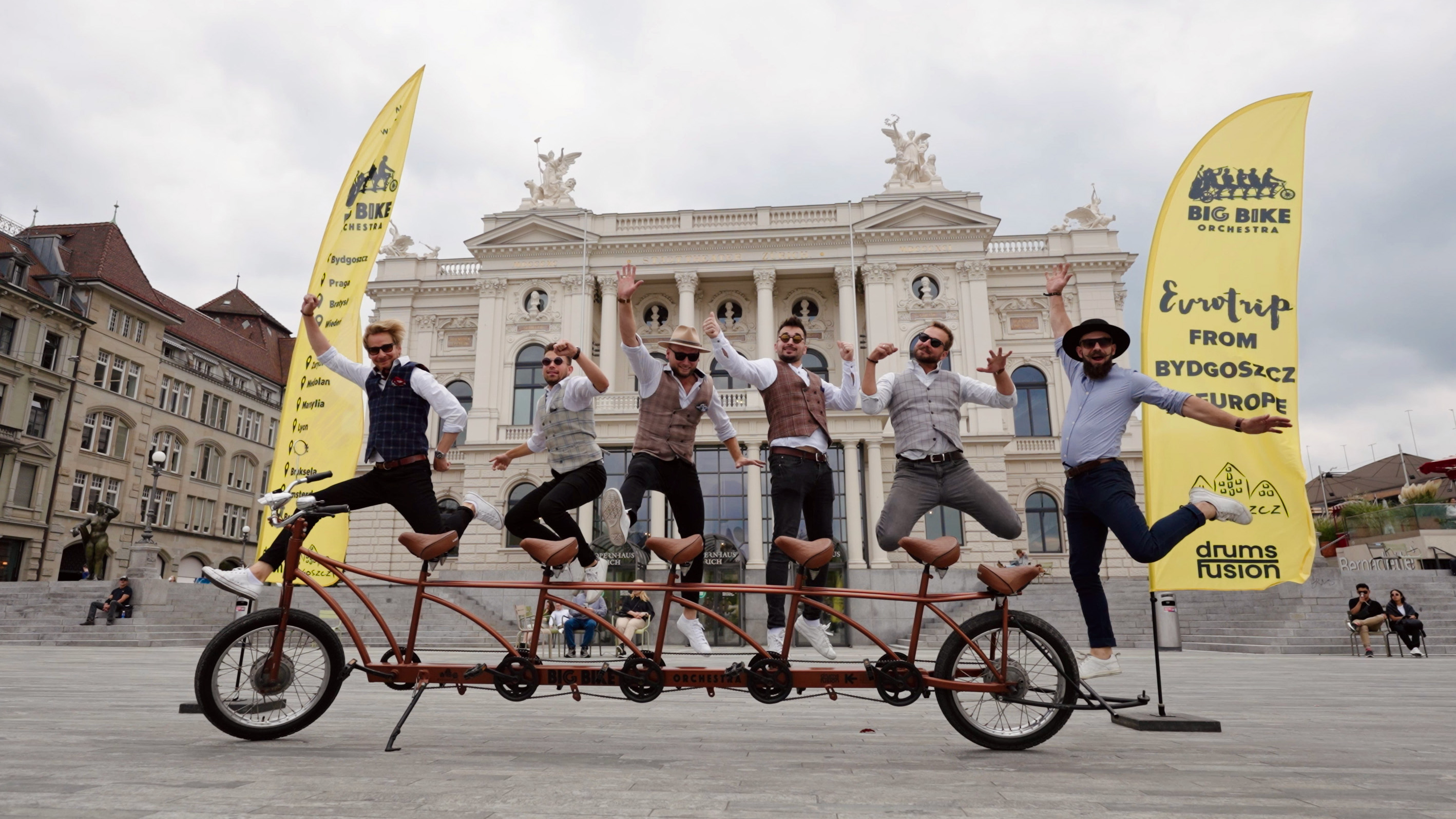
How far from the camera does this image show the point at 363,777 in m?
3.02

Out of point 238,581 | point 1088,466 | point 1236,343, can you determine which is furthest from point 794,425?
point 1236,343

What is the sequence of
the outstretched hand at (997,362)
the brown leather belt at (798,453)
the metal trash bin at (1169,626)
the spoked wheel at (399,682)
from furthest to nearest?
1. the metal trash bin at (1169,626)
2. the brown leather belt at (798,453)
3. the outstretched hand at (997,362)
4. the spoked wheel at (399,682)

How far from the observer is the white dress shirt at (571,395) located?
6020mm

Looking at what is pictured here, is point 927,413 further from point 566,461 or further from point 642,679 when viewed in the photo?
point 642,679

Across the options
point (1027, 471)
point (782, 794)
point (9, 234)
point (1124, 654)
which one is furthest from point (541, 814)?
point (9, 234)

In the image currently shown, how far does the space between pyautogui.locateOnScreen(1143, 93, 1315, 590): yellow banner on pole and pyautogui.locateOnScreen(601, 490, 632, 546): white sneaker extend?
423cm

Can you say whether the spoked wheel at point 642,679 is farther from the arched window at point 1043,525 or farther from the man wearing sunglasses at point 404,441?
the arched window at point 1043,525

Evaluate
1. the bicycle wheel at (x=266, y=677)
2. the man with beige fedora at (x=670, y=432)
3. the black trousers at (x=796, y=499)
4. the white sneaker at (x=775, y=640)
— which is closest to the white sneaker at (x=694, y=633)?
the man with beige fedora at (x=670, y=432)

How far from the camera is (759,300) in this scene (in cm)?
3653

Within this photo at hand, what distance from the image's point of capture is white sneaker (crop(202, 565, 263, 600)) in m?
4.09

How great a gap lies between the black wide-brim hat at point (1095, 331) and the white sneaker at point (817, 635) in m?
2.34

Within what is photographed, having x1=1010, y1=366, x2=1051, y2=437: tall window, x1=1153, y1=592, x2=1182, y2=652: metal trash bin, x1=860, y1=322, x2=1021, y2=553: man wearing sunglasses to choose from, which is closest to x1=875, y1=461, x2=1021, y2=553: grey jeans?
x1=860, y1=322, x2=1021, y2=553: man wearing sunglasses

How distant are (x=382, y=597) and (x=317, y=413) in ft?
54.5

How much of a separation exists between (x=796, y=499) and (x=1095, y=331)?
2.29 meters
